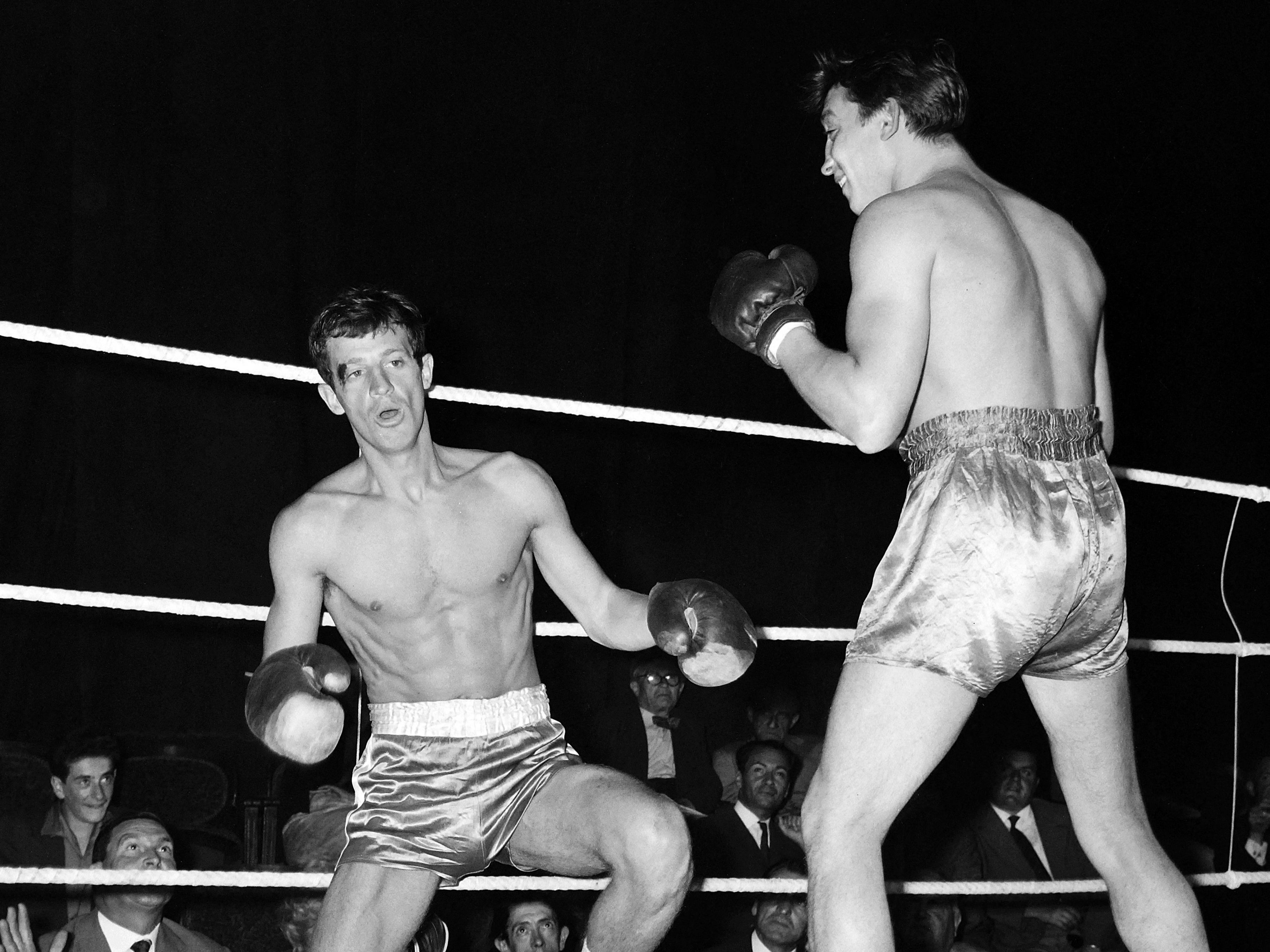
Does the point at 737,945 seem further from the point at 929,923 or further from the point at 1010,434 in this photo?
the point at 1010,434

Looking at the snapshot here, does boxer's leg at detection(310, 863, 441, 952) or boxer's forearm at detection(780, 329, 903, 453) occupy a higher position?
boxer's forearm at detection(780, 329, 903, 453)

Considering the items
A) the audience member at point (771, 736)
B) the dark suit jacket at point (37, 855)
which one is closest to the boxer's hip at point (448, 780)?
the dark suit jacket at point (37, 855)

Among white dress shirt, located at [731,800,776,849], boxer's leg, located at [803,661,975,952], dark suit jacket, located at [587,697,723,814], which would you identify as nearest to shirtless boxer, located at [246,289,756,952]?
boxer's leg, located at [803,661,975,952]

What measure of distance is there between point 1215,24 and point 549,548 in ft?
12.5

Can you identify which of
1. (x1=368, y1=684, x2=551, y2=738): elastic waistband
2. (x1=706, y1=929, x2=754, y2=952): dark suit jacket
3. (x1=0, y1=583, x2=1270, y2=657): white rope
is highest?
(x1=0, y1=583, x2=1270, y2=657): white rope

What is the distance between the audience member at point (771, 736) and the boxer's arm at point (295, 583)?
7.18 feet

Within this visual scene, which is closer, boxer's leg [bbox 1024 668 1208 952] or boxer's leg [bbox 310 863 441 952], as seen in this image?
boxer's leg [bbox 1024 668 1208 952]

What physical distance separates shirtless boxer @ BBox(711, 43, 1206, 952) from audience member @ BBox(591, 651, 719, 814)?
7.20 feet

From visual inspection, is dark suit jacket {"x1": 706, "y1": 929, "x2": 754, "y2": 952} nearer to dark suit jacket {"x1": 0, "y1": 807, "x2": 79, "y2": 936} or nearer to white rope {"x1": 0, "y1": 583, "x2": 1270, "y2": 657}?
white rope {"x1": 0, "y1": 583, "x2": 1270, "y2": 657}

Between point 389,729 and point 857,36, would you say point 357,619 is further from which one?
point 857,36

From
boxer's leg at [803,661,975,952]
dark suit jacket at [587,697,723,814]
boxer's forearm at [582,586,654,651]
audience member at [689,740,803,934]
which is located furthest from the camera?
dark suit jacket at [587,697,723,814]

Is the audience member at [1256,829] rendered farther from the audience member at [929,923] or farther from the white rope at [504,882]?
the white rope at [504,882]

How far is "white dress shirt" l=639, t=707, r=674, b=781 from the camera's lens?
3695mm

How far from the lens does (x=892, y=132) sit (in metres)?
1.59
